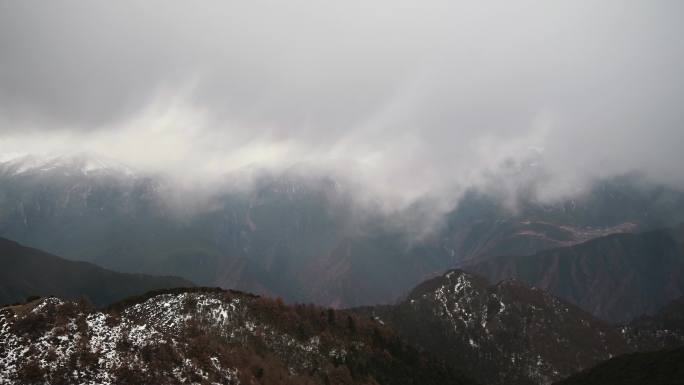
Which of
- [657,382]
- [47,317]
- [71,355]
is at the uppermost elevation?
[47,317]

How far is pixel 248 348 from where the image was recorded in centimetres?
18062

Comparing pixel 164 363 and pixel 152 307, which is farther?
pixel 152 307

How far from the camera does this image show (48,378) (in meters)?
103

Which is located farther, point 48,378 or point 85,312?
point 85,312

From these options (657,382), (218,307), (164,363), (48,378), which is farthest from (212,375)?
(657,382)

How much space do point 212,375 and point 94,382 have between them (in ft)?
102

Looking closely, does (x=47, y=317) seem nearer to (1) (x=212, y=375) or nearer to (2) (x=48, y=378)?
(2) (x=48, y=378)

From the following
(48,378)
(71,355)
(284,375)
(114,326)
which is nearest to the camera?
(48,378)

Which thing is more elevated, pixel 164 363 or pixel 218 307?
pixel 218 307

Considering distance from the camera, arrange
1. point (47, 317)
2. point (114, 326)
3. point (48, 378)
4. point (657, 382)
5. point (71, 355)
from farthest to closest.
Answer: point (657, 382), point (114, 326), point (47, 317), point (71, 355), point (48, 378)

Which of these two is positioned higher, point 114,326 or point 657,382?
point 114,326

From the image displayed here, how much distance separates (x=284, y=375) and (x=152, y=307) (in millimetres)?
61381

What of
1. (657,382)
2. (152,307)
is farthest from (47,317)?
(657,382)

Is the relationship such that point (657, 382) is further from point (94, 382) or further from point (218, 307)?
point (94, 382)
